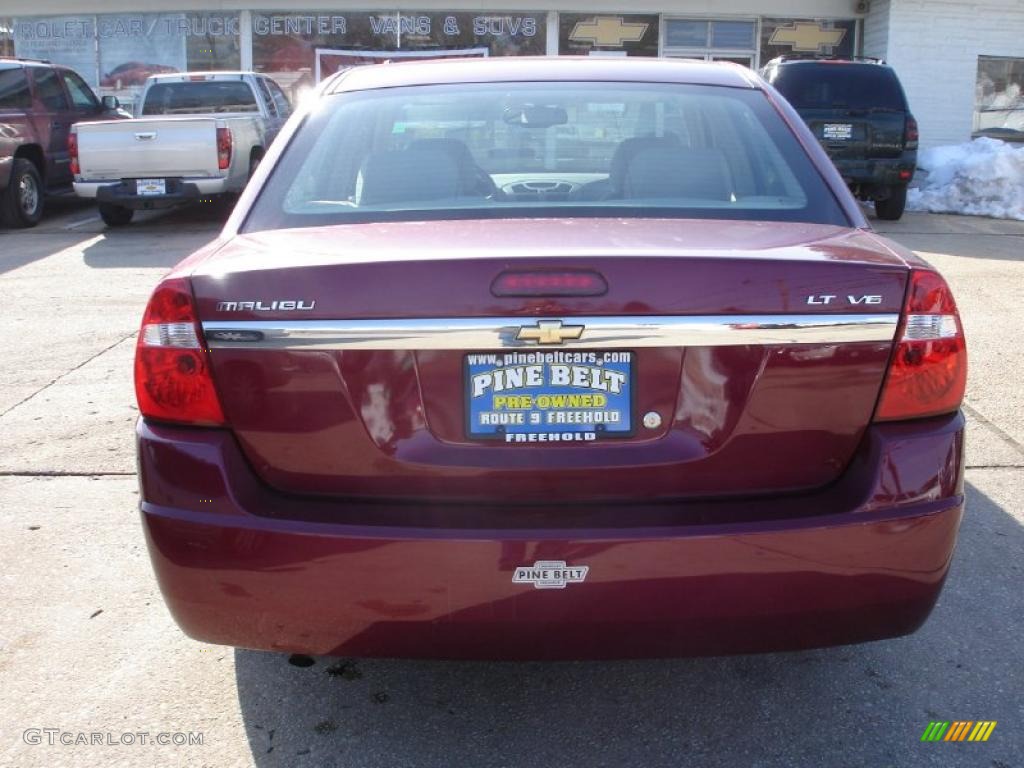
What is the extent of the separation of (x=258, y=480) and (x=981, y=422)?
421 cm

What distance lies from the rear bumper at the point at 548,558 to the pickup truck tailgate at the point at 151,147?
33.5 feet

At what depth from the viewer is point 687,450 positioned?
247 cm

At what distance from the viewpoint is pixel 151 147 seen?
12055 mm

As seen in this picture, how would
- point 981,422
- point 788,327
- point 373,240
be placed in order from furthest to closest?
point 981,422
point 373,240
point 788,327

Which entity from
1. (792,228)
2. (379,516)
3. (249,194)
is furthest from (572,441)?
(249,194)

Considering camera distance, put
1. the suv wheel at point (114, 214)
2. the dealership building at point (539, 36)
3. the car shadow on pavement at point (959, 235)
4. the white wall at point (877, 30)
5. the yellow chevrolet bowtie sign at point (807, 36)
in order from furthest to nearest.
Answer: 1. the yellow chevrolet bowtie sign at point (807, 36)
2. the dealership building at point (539, 36)
3. the white wall at point (877, 30)
4. the suv wheel at point (114, 214)
5. the car shadow on pavement at point (959, 235)

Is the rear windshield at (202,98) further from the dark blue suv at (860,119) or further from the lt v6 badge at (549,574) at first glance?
the lt v6 badge at (549,574)

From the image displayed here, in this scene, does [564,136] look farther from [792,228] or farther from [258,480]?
[258,480]

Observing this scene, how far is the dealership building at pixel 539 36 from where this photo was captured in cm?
1931

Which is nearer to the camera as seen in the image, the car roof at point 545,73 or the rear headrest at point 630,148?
the rear headrest at point 630,148

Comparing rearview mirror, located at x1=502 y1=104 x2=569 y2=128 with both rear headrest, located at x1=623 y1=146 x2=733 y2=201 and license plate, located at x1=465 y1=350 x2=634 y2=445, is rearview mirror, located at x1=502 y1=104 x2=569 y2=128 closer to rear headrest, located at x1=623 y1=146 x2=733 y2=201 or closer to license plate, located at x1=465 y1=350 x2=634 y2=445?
rear headrest, located at x1=623 y1=146 x2=733 y2=201

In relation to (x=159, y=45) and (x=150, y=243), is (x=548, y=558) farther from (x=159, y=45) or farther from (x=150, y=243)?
(x=159, y=45)

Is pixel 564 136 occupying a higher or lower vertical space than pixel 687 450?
higher

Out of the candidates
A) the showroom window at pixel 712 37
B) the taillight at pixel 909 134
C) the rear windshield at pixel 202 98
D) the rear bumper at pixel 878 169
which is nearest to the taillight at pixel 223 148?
the rear windshield at pixel 202 98
